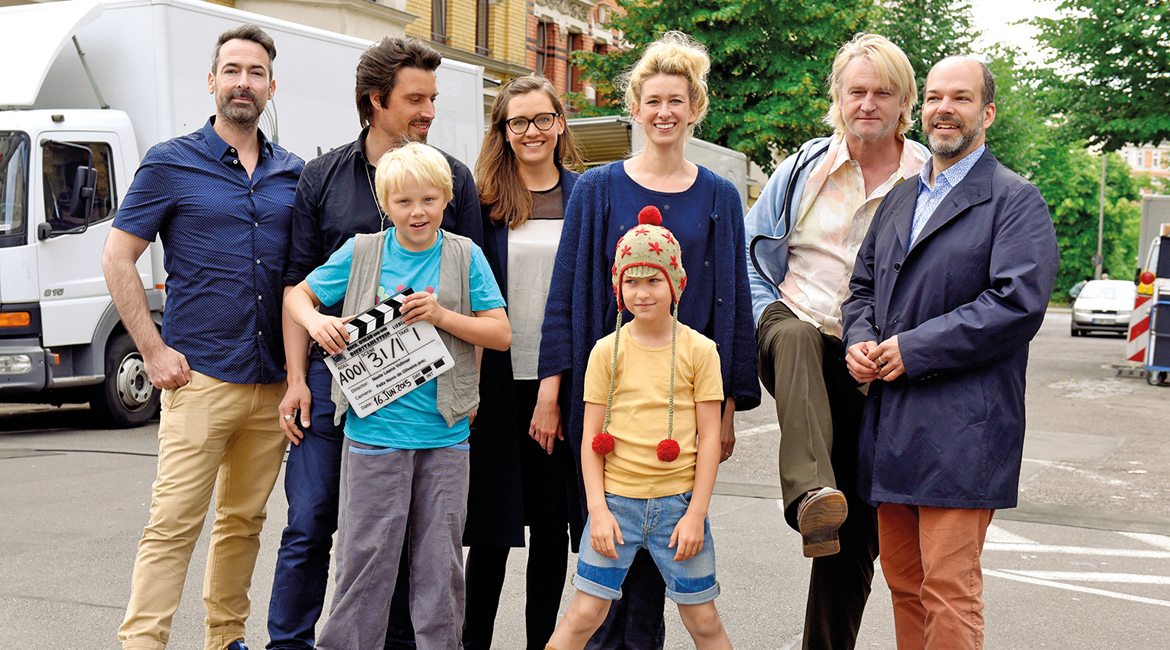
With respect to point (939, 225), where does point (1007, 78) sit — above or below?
above

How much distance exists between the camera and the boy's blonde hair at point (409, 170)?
3.47 metres

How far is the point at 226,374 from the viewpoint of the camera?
12.6 ft

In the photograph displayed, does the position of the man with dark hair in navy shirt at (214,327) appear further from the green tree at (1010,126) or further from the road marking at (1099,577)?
the green tree at (1010,126)

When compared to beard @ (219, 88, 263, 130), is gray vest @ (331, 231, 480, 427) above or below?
below

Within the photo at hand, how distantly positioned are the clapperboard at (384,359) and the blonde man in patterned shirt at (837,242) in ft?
3.60

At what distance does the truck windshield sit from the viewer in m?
9.68

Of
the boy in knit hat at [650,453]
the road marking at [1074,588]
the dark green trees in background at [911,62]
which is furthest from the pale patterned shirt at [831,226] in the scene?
the dark green trees in background at [911,62]

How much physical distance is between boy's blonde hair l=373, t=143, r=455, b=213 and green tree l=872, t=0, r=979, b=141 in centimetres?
2965

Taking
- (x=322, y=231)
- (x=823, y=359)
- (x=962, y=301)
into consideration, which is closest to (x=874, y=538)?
(x=823, y=359)

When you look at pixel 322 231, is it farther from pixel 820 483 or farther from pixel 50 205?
pixel 50 205

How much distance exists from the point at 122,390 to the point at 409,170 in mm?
8063

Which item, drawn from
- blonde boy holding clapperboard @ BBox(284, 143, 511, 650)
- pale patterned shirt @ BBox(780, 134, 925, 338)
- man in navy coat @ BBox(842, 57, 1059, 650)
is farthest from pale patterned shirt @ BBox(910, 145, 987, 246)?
blonde boy holding clapperboard @ BBox(284, 143, 511, 650)

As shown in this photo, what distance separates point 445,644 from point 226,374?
1212mm

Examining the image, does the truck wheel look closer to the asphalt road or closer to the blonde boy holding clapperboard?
the asphalt road
